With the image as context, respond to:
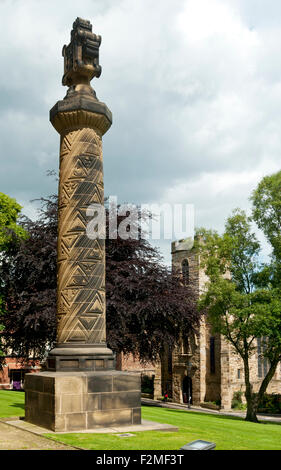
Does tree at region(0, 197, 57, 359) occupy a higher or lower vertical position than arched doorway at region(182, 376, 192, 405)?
higher

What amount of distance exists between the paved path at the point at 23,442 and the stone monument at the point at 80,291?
0.74 meters

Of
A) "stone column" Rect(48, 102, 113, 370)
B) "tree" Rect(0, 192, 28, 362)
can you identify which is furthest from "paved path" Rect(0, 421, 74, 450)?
"tree" Rect(0, 192, 28, 362)

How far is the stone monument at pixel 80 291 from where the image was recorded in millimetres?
10578

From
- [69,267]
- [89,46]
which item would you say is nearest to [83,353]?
[69,267]

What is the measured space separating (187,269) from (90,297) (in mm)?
37556

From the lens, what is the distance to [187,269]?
1918 inches

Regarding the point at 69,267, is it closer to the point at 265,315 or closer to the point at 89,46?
the point at 89,46

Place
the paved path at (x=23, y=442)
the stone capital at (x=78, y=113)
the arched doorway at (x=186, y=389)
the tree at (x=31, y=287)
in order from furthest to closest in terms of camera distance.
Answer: the arched doorway at (x=186, y=389) < the tree at (x=31, y=287) < the stone capital at (x=78, y=113) < the paved path at (x=23, y=442)

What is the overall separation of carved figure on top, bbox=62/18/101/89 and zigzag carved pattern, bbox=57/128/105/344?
1548 millimetres

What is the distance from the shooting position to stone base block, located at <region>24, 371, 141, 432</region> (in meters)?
10.3

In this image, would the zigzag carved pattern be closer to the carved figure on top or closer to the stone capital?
the stone capital

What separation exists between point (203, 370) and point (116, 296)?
2467 centimetres

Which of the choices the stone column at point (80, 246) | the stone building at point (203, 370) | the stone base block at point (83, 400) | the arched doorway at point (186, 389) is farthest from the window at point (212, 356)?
the stone column at point (80, 246)

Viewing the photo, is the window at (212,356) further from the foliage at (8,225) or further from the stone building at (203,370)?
the foliage at (8,225)
